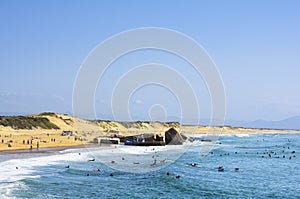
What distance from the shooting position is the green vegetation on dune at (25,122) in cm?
7672

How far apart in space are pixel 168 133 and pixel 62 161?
32.5 meters

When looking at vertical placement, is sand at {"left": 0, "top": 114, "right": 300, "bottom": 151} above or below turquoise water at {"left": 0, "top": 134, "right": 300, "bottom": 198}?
above

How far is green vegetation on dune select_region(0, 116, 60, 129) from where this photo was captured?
7672cm


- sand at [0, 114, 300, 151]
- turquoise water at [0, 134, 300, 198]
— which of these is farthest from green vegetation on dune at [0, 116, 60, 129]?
turquoise water at [0, 134, 300, 198]

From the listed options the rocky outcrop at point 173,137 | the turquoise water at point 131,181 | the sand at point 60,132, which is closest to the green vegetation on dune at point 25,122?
the sand at point 60,132

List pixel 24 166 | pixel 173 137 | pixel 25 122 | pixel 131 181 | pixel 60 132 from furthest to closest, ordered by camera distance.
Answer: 1. pixel 60 132
2. pixel 25 122
3. pixel 173 137
4. pixel 24 166
5. pixel 131 181

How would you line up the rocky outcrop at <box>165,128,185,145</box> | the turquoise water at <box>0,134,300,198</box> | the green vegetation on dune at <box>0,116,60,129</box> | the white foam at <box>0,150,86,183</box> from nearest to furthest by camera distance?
the turquoise water at <box>0,134,300,198</box>, the white foam at <box>0,150,86,183</box>, the rocky outcrop at <box>165,128,185,145</box>, the green vegetation on dune at <box>0,116,60,129</box>

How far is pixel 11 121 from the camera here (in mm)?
78562

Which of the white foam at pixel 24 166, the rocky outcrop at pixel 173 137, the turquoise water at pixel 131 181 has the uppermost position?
the rocky outcrop at pixel 173 137

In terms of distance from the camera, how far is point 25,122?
8106 cm

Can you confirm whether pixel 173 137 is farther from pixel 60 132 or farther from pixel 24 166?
pixel 24 166

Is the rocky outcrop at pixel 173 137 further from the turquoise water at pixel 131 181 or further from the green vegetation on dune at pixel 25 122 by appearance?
the green vegetation on dune at pixel 25 122

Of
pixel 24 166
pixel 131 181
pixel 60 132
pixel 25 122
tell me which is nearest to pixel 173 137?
pixel 60 132

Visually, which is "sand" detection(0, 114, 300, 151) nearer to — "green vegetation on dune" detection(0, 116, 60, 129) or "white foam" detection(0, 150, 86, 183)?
"green vegetation on dune" detection(0, 116, 60, 129)
